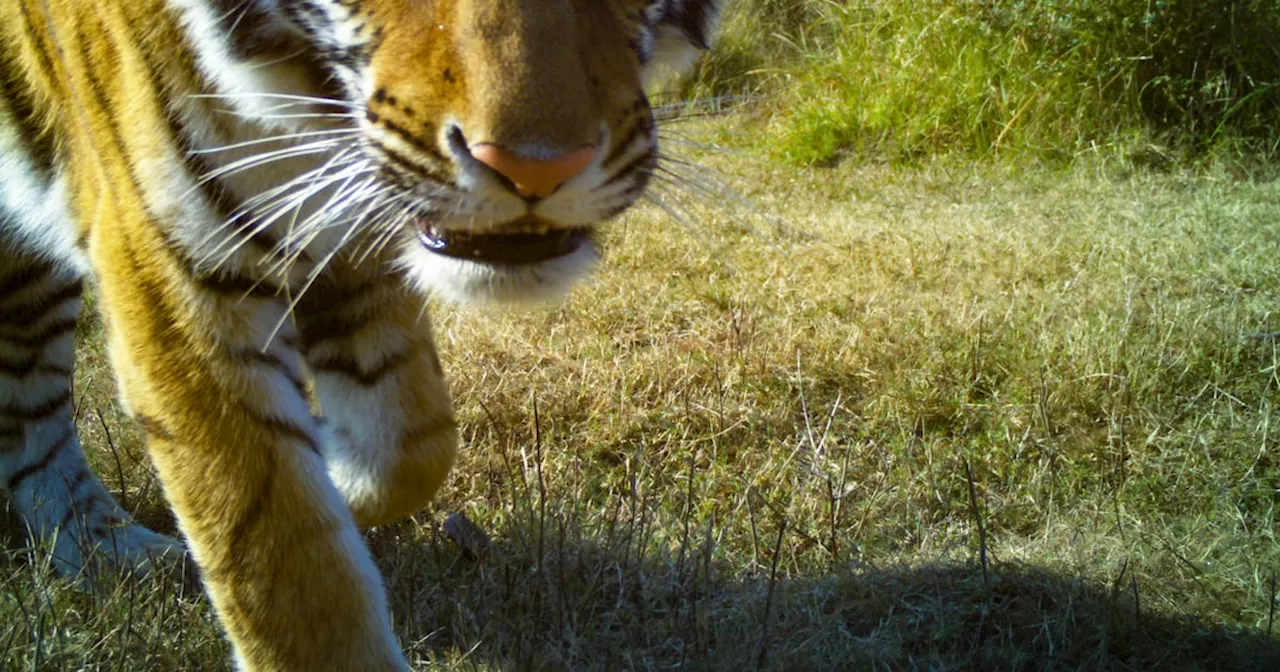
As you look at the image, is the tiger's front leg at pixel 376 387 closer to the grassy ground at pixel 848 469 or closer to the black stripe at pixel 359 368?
the black stripe at pixel 359 368

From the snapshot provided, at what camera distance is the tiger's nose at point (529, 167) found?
1194mm

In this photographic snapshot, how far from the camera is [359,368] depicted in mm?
2113

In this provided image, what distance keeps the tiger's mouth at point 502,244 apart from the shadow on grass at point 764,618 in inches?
20.1

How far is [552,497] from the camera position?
86.3 inches

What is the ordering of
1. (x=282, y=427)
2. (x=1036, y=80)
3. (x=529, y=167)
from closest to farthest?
(x=529, y=167) < (x=282, y=427) < (x=1036, y=80)

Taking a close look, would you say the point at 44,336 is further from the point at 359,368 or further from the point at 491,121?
the point at 491,121

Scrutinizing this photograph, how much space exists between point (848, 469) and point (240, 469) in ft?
4.10

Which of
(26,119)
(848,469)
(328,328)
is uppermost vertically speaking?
(26,119)

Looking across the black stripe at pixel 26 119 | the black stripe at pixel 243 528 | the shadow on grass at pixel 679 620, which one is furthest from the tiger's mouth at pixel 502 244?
the black stripe at pixel 26 119

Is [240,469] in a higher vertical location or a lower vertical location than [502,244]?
lower

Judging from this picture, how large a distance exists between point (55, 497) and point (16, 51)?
89 centimetres

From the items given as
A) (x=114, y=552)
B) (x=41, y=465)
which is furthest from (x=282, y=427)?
(x=41, y=465)

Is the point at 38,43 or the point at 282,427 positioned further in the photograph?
the point at 38,43

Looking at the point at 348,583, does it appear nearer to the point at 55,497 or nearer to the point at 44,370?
the point at 55,497
